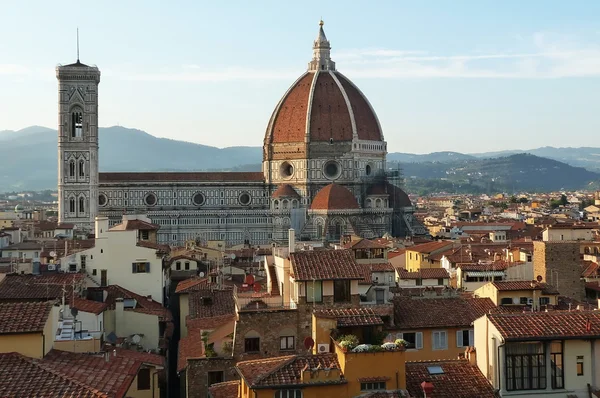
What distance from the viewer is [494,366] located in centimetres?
1617

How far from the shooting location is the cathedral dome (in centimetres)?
11175

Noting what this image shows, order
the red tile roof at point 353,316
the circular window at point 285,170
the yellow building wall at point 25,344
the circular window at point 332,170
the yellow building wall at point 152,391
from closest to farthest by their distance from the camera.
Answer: the yellow building wall at point 25,344, the red tile roof at point 353,316, the yellow building wall at point 152,391, the circular window at point 332,170, the circular window at point 285,170

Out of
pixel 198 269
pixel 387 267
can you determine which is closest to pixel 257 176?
pixel 198 269

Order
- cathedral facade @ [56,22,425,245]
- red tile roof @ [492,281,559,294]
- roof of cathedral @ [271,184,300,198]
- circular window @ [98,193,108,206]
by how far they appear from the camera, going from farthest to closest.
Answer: roof of cathedral @ [271,184,300,198]
circular window @ [98,193,108,206]
cathedral facade @ [56,22,425,245]
red tile roof @ [492,281,559,294]

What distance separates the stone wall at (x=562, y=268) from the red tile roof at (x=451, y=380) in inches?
712

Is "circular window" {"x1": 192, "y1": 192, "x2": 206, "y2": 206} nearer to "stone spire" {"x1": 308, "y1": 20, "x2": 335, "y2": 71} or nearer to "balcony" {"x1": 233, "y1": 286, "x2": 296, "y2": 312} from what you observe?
"stone spire" {"x1": 308, "y1": 20, "x2": 335, "y2": 71}

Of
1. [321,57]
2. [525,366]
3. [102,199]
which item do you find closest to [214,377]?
[525,366]

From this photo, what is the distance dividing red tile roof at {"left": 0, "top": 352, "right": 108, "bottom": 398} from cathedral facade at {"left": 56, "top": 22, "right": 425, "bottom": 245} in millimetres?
83773

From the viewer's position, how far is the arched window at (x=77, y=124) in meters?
103

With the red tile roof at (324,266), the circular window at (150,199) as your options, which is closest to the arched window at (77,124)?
the circular window at (150,199)

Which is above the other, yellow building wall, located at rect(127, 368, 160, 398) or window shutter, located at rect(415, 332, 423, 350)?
window shutter, located at rect(415, 332, 423, 350)

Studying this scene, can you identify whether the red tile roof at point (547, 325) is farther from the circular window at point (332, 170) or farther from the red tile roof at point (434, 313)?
the circular window at point (332, 170)

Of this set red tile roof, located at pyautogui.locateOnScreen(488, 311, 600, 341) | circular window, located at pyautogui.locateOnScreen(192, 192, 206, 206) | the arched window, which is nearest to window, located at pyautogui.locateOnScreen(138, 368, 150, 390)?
red tile roof, located at pyautogui.locateOnScreen(488, 311, 600, 341)

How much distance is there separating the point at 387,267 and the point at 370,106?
8513 centimetres
